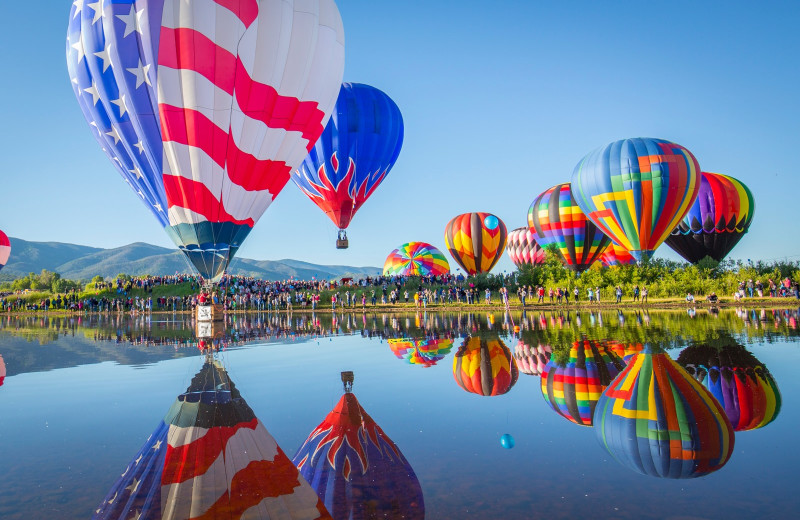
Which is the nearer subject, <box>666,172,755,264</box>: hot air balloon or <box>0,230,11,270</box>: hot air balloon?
<box>666,172,755,264</box>: hot air balloon

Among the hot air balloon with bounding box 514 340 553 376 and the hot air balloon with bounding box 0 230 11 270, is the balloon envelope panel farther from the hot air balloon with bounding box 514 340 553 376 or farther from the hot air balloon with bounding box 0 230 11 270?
the hot air balloon with bounding box 0 230 11 270

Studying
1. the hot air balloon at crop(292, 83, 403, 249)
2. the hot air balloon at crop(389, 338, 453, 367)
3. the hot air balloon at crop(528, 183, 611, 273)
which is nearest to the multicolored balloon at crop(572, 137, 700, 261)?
the hot air balloon at crop(528, 183, 611, 273)

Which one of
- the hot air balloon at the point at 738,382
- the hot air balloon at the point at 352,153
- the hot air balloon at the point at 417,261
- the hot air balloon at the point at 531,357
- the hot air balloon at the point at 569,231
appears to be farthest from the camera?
the hot air balloon at the point at 417,261

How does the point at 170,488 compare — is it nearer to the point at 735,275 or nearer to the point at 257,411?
the point at 257,411

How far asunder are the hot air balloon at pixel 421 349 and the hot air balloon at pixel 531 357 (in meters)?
1.23

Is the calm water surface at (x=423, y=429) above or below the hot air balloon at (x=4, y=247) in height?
below

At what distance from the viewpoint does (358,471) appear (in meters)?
3.57

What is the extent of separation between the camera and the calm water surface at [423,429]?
3016 mm

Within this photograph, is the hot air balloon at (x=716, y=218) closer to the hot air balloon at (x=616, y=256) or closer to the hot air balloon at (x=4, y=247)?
the hot air balloon at (x=616, y=256)

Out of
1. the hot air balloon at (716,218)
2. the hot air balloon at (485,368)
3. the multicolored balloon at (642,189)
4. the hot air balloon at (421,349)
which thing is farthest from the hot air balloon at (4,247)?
the hot air balloon at (716,218)

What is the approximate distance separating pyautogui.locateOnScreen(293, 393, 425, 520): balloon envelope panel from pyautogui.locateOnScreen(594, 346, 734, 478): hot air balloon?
4.96 feet

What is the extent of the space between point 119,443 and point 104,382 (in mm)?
3202

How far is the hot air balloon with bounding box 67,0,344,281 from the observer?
10234 millimetres

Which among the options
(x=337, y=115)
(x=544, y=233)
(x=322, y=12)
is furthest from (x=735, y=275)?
(x=322, y=12)
